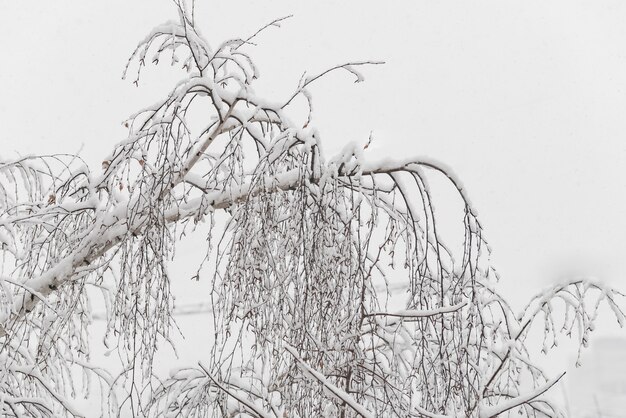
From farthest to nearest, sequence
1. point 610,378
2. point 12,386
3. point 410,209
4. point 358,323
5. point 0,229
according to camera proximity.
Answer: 1. point 610,378
2. point 0,229
3. point 12,386
4. point 410,209
5. point 358,323

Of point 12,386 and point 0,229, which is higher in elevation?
point 0,229

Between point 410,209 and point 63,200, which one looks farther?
point 63,200

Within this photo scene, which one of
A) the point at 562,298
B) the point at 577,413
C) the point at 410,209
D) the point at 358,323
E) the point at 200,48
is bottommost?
the point at 358,323

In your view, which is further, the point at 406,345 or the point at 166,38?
the point at 406,345

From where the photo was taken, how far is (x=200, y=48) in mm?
3182

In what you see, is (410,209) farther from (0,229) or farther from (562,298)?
(0,229)

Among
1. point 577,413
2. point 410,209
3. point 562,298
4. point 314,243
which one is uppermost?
point 577,413

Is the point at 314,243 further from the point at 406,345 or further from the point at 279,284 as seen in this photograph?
the point at 406,345

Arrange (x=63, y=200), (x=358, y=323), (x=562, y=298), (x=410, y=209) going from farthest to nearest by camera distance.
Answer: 1. (x=562, y=298)
2. (x=63, y=200)
3. (x=410, y=209)
4. (x=358, y=323)

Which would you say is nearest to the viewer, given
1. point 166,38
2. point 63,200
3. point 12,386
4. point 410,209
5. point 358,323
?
point 358,323

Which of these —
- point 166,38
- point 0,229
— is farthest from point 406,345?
point 0,229

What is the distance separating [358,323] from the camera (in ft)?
8.71

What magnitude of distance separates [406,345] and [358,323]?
5.20ft

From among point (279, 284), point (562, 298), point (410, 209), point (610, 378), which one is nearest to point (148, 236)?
point (279, 284)
